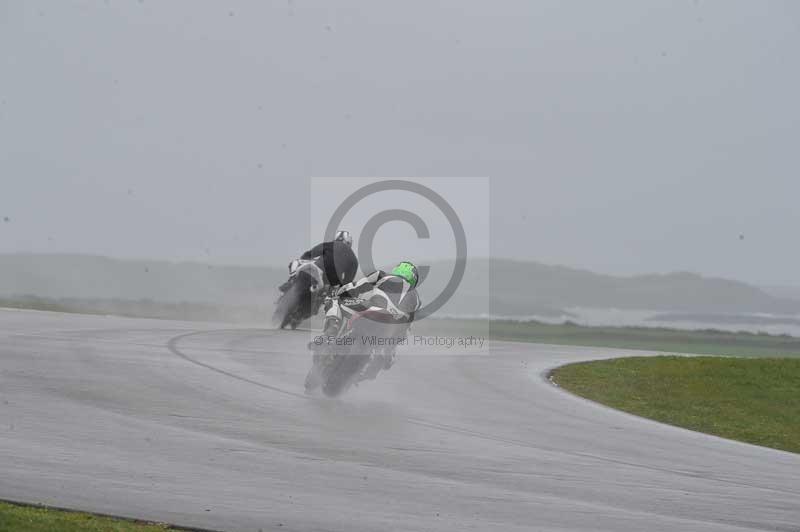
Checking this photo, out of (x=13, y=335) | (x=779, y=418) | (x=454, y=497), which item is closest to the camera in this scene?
(x=454, y=497)

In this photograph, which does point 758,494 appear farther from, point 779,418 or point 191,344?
point 191,344

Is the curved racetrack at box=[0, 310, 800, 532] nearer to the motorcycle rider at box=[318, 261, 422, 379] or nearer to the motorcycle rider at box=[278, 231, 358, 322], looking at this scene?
the motorcycle rider at box=[318, 261, 422, 379]

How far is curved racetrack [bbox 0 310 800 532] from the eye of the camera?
805cm

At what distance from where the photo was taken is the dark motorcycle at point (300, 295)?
22594 mm

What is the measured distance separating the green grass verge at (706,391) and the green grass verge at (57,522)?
8313mm

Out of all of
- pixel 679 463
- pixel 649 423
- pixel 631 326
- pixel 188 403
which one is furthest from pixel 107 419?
pixel 631 326

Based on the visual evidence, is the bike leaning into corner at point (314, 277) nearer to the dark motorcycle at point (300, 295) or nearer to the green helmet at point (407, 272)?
the dark motorcycle at point (300, 295)

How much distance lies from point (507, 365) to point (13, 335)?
8059mm

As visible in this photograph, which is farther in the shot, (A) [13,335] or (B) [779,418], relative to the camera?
(A) [13,335]

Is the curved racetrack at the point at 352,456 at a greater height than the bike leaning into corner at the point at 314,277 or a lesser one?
lesser

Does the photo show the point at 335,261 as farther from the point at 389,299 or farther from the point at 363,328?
the point at 363,328

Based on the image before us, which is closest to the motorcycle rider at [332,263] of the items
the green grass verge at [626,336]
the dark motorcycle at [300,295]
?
the dark motorcycle at [300,295]

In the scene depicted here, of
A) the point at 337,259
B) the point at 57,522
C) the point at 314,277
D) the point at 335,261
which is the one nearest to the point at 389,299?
the point at 337,259

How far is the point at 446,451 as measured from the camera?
1046 centimetres
